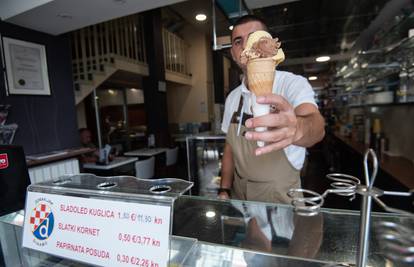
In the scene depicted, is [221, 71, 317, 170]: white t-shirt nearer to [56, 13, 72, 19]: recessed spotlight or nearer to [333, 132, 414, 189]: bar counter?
[333, 132, 414, 189]: bar counter

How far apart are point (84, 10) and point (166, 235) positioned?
2666 millimetres

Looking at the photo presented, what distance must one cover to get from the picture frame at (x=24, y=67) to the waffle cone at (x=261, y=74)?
3.17 m

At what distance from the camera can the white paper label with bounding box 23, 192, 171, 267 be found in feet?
2.11

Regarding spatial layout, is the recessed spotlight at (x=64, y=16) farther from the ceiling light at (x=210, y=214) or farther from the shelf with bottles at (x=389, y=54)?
the shelf with bottles at (x=389, y=54)

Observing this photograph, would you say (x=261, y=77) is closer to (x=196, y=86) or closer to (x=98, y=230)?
(x=98, y=230)

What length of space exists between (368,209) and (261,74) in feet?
1.28

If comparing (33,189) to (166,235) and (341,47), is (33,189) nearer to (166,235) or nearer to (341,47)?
(166,235)

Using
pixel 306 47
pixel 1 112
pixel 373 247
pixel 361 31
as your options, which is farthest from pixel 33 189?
pixel 306 47

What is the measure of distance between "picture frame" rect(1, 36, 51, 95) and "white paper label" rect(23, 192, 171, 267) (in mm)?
2580

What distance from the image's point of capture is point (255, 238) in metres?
0.83

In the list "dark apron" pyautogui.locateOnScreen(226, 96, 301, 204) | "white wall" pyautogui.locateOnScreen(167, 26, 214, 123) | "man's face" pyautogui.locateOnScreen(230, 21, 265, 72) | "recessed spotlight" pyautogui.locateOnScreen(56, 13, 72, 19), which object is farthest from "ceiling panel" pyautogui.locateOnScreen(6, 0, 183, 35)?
"white wall" pyautogui.locateOnScreen(167, 26, 214, 123)

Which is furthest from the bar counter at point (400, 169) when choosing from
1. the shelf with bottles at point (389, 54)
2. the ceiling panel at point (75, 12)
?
the ceiling panel at point (75, 12)

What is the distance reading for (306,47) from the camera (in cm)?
517

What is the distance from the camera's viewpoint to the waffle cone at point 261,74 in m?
0.59
